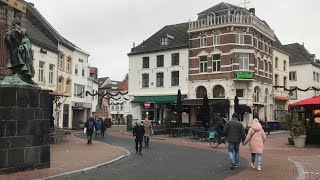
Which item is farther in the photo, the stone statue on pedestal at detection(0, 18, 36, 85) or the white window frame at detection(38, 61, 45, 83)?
the white window frame at detection(38, 61, 45, 83)

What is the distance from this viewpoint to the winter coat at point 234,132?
12.1 meters

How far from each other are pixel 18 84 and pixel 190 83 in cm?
3042

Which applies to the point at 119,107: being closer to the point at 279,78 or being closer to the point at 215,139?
the point at 279,78

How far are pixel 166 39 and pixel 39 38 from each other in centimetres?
1436

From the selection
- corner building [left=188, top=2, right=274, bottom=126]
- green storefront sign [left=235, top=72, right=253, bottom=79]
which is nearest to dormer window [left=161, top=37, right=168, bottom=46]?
corner building [left=188, top=2, right=274, bottom=126]

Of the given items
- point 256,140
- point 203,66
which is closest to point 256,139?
point 256,140

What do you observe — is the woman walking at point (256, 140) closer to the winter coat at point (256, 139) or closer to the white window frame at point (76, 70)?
the winter coat at point (256, 139)

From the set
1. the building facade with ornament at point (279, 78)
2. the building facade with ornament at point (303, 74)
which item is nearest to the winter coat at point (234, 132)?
the building facade with ornament at point (279, 78)

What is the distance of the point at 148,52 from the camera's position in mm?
44000

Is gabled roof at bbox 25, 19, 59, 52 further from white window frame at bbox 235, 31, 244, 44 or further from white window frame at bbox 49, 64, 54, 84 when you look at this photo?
white window frame at bbox 235, 31, 244, 44

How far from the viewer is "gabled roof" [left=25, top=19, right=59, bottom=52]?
33.6m

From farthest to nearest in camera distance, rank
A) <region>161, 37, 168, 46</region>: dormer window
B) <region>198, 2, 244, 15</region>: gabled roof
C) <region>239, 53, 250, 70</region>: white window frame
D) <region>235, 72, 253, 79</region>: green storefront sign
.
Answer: <region>161, 37, 168, 46</region>: dormer window < <region>198, 2, 244, 15</region>: gabled roof < <region>239, 53, 250, 70</region>: white window frame < <region>235, 72, 253, 79</region>: green storefront sign

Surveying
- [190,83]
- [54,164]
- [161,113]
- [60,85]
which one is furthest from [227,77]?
[54,164]

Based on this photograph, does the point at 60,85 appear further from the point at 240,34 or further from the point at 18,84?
the point at 18,84
